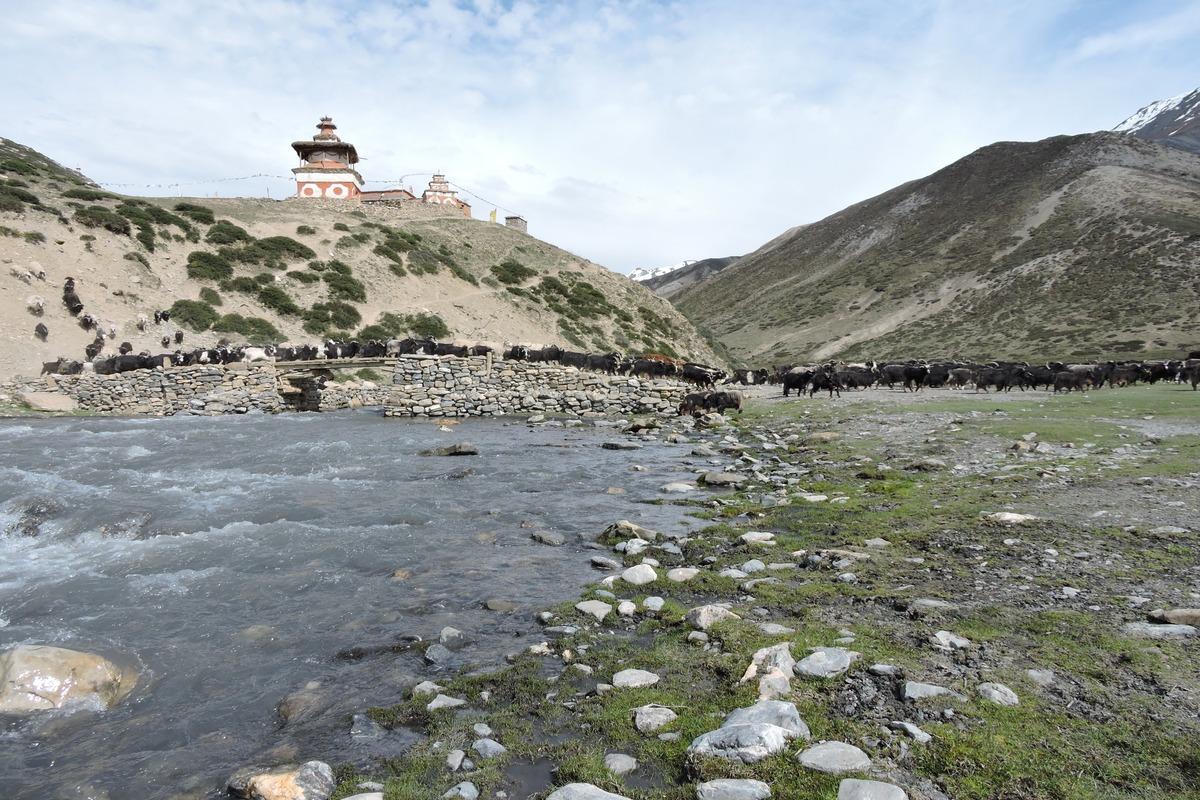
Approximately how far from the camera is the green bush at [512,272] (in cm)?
6154

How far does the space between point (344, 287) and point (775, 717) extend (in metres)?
51.3

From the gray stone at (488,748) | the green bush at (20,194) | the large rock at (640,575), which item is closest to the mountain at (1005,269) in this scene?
the large rock at (640,575)

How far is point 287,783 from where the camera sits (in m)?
3.96

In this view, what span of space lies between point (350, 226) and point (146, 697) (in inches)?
2423

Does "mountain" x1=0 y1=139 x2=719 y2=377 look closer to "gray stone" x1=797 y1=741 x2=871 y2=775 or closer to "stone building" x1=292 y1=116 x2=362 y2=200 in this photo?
"stone building" x1=292 y1=116 x2=362 y2=200

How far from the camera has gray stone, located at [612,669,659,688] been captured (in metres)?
4.96

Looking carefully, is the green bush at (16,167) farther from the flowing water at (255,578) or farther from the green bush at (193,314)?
the flowing water at (255,578)

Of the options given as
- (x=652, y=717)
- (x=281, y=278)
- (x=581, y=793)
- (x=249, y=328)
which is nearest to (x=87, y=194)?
(x=281, y=278)

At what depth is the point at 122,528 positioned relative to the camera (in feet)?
33.6

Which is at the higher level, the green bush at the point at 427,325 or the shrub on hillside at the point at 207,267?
the shrub on hillside at the point at 207,267

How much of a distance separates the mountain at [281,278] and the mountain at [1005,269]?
1976 cm

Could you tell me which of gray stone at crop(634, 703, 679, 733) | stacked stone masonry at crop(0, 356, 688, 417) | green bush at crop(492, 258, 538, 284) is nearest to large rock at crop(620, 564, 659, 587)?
gray stone at crop(634, 703, 679, 733)

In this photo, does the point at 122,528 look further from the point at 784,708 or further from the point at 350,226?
the point at 350,226

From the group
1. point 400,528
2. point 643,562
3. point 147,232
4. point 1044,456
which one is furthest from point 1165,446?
point 147,232
